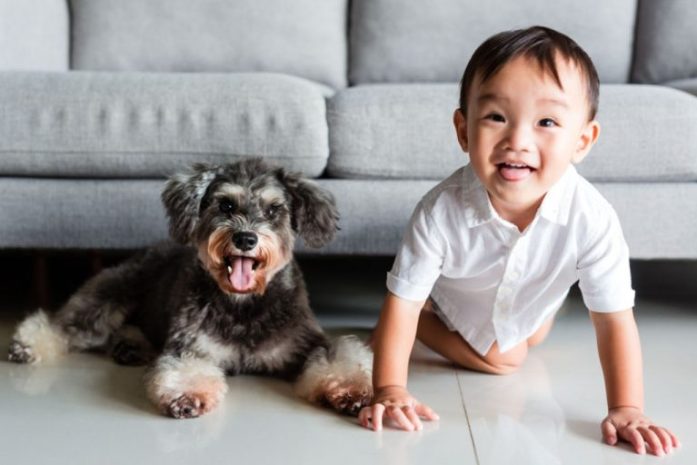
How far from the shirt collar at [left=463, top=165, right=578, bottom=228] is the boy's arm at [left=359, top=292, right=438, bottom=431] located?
256mm

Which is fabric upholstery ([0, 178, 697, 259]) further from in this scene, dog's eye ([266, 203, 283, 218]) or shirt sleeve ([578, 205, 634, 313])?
shirt sleeve ([578, 205, 634, 313])

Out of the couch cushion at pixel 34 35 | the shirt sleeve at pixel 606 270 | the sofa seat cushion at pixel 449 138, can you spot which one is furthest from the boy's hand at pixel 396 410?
the couch cushion at pixel 34 35

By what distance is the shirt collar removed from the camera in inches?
77.4

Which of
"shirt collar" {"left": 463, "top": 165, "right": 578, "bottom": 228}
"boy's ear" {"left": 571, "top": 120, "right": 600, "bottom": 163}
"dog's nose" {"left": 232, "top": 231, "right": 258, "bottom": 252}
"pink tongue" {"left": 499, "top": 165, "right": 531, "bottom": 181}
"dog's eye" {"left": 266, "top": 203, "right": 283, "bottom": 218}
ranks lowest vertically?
"dog's nose" {"left": 232, "top": 231, "right": 258, "bottom": 252}

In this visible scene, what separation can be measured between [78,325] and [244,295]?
0.60 m

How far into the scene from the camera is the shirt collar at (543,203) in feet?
6.45

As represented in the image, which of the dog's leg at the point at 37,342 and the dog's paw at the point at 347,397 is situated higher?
the dog's paw at the point at 347,397

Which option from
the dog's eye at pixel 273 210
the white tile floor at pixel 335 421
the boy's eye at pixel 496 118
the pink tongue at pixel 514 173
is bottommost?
the white tile floor at pixel 335 421

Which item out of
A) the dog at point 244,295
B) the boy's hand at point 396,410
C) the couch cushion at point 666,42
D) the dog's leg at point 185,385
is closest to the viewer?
the boy's hand at point 396,410

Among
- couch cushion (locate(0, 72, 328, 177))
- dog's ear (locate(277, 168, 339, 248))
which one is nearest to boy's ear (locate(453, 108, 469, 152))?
dog's ear (locate(277, 168, 339, 248))

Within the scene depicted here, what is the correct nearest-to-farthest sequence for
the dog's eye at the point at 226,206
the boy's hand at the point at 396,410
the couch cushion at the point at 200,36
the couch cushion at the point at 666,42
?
the boy's hand at the point at 396,410 < the dog's eye at the point at 226,206 < the couch cushion at the point at 666,42 < the couch cushion at the point at 200,36

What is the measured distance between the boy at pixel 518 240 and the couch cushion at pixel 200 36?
1.75 meters

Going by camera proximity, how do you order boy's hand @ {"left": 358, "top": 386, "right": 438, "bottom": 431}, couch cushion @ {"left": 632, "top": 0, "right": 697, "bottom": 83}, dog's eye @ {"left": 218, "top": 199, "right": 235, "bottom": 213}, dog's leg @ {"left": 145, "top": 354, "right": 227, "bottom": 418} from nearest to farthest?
1. boy's hand @ {"left": 358, "top": 386, "right": 438, "bottom": 431}
2. dog's leg @ {"left": 145, "top": 354, "right": 227, "bottom": 418}
3. dog's eye @ {"left": 218, "top": 199, "right": 235, "bottom": 213}
4. couch cushion @ {"left": 632, "top": 0, "right": 697, "bottom": 83}

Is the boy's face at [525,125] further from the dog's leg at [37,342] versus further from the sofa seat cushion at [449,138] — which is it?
the dog's leg at [37,342]
